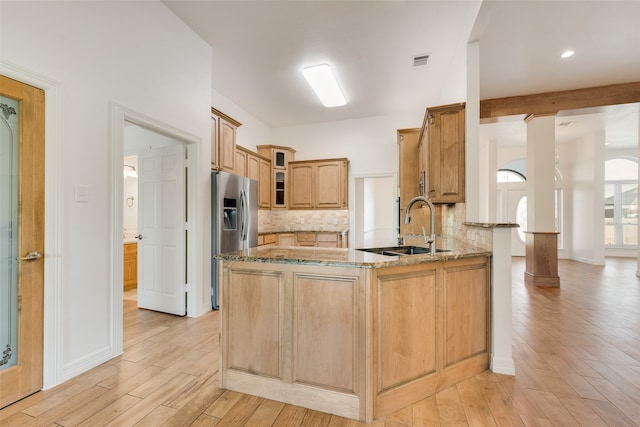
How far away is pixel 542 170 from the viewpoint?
493cm

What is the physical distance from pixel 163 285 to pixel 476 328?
3.33m

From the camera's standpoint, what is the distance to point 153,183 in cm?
351

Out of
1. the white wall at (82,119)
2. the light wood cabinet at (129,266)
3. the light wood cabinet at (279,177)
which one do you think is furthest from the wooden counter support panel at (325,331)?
the light wood cabinet at (279,177)

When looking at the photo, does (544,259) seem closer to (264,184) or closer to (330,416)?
(330,416)

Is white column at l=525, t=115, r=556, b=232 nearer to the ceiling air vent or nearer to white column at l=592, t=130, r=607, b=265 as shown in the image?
the ceiling air vent

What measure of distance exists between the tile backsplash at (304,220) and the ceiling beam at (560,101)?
3188mm

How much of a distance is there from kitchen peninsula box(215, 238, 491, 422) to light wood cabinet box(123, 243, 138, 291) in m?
3.55

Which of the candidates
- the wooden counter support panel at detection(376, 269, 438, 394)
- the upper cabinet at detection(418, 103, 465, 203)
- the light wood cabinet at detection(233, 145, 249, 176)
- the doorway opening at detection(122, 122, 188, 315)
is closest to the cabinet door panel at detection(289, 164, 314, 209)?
the light wood cabinet at detection(233, 145, 249, 176)

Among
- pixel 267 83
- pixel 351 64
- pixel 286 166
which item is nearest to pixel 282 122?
pixel 286 166

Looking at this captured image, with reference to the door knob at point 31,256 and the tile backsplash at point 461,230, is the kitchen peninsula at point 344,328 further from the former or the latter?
the door knob at point 31,256

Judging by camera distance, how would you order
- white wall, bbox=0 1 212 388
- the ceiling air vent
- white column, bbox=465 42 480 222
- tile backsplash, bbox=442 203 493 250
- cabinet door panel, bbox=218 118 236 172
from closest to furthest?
white wall, bbox=0 1 212 388, tile backsplash, bbox=442 203 493 250, white column, bbox=465 42 480 222, the ceiling air vent, cabinet door panel, bbox=218 118 236 172

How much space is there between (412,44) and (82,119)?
3451 mm

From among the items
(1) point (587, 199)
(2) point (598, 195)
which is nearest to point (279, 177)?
(2) point (598, 195)

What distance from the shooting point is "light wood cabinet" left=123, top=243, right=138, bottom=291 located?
451 centimetres
